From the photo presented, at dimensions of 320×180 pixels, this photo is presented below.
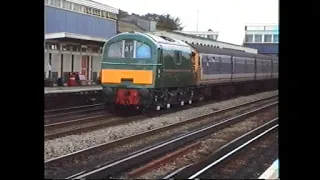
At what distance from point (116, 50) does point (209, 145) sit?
16.0 ft

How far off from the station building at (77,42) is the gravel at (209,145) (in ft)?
17.0

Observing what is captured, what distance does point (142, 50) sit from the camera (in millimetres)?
11727

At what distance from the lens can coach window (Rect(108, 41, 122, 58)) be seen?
39.1 feet

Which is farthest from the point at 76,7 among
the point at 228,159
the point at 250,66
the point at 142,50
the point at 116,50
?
the point at 250,66

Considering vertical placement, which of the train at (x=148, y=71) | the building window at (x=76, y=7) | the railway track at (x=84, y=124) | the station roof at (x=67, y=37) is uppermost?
the building window at (x=76, y=7)

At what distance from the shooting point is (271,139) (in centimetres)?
848

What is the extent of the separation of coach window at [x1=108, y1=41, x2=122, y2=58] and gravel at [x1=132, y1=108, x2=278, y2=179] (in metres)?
3.43

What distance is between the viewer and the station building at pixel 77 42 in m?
14.1

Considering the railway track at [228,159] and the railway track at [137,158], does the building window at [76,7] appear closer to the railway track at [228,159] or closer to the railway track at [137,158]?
the railway track at [137,158]

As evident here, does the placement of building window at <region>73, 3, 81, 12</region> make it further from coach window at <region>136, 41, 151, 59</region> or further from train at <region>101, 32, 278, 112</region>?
coach window at <region>136, 41, 151, 59</region>

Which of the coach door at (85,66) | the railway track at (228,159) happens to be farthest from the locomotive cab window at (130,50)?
the coach door at (85,66)
